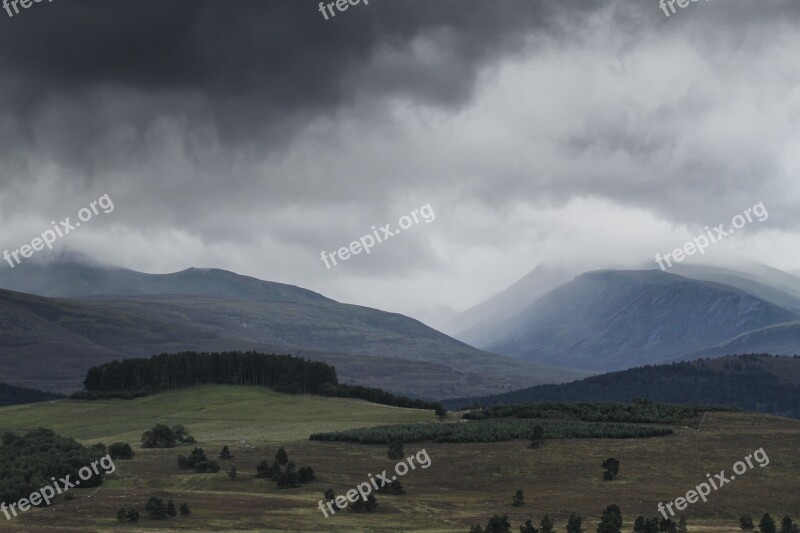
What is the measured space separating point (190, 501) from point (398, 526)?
74.9ft

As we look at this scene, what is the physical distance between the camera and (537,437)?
13388cm

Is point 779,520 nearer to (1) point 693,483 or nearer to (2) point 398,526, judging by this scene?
(1) point 693,483

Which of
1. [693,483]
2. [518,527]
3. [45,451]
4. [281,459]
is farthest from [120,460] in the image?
[693,483]

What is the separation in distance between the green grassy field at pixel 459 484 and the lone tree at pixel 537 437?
150 cm

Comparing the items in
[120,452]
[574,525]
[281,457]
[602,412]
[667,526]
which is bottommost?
[667,526]

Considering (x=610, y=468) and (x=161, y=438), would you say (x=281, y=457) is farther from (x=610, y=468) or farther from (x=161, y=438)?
(x=610, y=468)

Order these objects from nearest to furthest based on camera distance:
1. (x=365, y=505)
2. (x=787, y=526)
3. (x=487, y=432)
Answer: (x=787, y=526) < (x=365, y=505) < (x=487, y=432)

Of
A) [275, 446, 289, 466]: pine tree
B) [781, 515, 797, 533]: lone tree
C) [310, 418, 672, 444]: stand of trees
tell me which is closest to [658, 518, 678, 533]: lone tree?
[781, 515, 797, 533]: lone tree

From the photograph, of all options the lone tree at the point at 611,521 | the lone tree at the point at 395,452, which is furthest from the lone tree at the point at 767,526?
the lone tree at the point at 395,452

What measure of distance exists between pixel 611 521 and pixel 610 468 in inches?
1286

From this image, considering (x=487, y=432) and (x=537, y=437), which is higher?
(x=487, y=432)

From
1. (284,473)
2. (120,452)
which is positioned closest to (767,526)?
(284,473)

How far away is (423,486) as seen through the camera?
360 ft

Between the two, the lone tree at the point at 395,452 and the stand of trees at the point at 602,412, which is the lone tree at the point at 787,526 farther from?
the stand of trees at the point at 602,412
